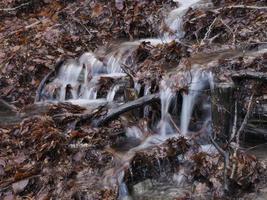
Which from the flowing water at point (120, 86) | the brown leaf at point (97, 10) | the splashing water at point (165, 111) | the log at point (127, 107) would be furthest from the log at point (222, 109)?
the brown leaf at point (97, 10)

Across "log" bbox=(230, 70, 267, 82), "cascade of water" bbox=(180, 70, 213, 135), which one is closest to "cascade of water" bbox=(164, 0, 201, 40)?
"cascade of water" bbox=(180, 70, 213, 135)

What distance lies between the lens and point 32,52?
9633mm

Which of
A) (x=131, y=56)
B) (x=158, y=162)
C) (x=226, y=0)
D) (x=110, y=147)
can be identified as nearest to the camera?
(x=158, y=162)

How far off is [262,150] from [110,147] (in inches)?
68.0

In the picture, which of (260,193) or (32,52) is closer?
(260,193)

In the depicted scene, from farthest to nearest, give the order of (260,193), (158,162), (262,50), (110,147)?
(262,50)
(110,147)
(158,162)
(260,193)

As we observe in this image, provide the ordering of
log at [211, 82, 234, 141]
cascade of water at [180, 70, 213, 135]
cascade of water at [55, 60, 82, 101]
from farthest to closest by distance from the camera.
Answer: cascade of water at [55, 60, 82, 101] < cascade of water at [180, 70, 213, 135] < log at [211, 82, 234, 141]

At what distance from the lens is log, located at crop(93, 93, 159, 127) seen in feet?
21.0

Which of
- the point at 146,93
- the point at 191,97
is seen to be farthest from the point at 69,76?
the point at 191,97

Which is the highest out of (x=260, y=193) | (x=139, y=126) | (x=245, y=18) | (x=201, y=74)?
(x=245, y=18)

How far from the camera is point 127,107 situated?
21.1 feet

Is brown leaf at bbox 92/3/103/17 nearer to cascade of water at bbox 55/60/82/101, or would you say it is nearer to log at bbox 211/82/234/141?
cascade of water at bbox 55/60/82/101

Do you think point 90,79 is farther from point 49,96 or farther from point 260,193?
point 260,193

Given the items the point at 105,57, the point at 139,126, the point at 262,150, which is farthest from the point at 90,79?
the point at 262,150
